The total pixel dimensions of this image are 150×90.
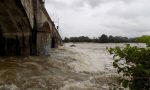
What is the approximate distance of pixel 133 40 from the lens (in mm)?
6375

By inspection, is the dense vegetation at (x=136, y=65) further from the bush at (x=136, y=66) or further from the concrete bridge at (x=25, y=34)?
the concrete bridge at (x=25, y=34)

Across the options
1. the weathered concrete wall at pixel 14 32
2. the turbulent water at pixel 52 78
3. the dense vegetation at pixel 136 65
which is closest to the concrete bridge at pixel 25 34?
the weathered concrete wall at pixel 14 32

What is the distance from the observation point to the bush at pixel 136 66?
5492 mm

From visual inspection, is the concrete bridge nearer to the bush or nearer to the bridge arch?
the bridge arch

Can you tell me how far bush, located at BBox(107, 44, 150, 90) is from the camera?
549cm

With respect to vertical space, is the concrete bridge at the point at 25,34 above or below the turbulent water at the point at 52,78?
above

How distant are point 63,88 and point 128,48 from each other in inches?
194

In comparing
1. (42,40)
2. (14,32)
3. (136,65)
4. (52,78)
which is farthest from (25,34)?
(136,65)

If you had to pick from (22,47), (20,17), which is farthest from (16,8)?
(22,47)

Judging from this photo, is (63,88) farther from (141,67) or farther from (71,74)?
(141,67)

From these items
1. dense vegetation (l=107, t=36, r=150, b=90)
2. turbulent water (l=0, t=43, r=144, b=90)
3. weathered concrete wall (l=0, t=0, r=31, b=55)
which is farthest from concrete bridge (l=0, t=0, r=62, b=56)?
dense vegetation (l=107, t=36, r=150, b=90)

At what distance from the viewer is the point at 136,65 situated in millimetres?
5586

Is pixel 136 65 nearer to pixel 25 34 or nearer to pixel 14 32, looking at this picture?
pixel 25 34

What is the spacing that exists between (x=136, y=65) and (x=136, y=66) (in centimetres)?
3
